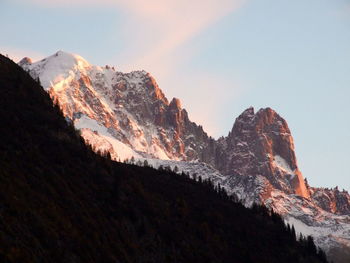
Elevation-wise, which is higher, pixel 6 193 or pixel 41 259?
pixel 6 193

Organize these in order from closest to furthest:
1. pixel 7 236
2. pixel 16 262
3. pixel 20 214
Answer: pixel 16 262
pixel 7 236
pixel 20 214

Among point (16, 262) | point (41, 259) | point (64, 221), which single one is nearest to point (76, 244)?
point (64, 221)

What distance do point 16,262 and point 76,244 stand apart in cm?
4412

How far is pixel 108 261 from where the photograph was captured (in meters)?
198

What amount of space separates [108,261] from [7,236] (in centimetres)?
4172

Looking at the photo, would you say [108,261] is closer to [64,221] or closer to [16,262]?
[64,221]

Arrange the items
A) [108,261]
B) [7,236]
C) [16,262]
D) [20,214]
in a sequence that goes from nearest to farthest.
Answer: [16,262] < [7,236] < [20,214] < [108,261]

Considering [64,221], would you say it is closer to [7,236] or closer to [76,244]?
[76,244]

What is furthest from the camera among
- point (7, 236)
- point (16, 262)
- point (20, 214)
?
point (20, 214)

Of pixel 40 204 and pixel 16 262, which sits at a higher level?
pixel 40 204

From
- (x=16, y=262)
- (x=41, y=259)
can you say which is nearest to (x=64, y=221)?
(x=41, y=259)

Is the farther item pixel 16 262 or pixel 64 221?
pixel 64 221

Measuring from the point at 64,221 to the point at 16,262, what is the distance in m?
51.4

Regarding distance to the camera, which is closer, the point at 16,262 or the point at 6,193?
the point at 16,262
